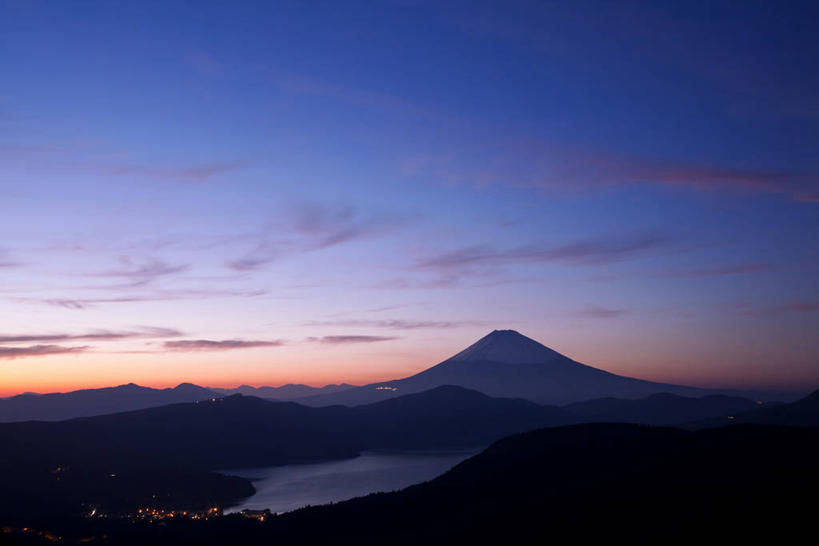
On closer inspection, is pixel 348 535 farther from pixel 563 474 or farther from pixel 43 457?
pixel 43 457

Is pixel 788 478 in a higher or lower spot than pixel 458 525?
higher

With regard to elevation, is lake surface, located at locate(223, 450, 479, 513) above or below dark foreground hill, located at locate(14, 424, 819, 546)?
below

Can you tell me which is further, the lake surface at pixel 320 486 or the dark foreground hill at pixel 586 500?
the lake surface at pixel 320 486

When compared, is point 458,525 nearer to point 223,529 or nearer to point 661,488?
point 661,488

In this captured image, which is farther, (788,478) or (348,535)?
(348,535)

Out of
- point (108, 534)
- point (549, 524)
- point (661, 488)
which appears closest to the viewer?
point (549, 524)

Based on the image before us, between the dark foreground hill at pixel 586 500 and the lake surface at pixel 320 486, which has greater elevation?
the dark foreground hill at pixel 586 500

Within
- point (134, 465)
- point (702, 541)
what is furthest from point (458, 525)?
point (134, 465)

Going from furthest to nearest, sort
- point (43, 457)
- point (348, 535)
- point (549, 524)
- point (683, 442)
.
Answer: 1. point (43, 457)
2. point (683, 442)
3. point (348, 535)
4. point (549, 524)

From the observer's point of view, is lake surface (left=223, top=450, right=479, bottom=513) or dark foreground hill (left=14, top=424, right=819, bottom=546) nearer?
dark foreground hill (left=14, top=424, right=819, bottom=546)
